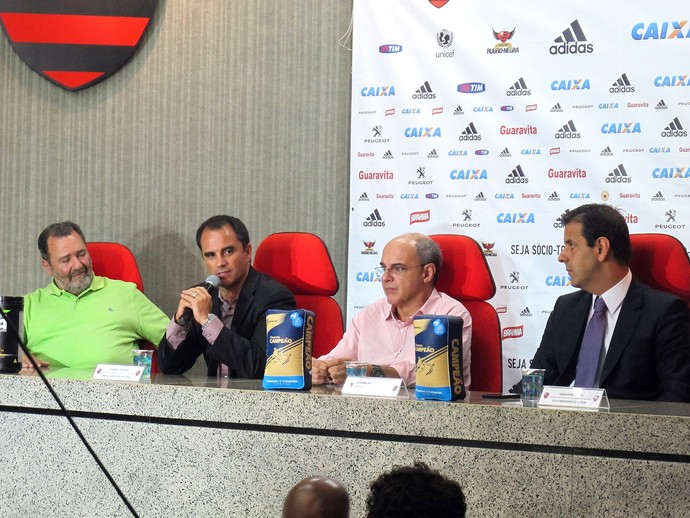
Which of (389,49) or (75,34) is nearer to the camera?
(389,49)

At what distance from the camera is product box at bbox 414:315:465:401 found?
1912 millimetres

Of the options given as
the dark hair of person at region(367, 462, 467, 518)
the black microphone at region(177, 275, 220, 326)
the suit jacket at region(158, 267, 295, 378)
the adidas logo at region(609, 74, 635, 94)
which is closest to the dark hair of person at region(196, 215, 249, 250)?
the suit jacket at region(158, 267, 295, 378)

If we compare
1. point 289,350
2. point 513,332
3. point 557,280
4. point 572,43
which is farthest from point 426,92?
point 289,350

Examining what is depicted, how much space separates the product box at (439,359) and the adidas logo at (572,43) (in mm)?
2220

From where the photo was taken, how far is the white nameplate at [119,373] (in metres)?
2.18

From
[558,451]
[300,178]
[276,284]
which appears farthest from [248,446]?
[300,178]

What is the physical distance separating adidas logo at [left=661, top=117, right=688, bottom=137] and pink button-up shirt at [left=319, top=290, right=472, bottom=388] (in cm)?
137

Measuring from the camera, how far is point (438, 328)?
194 cm

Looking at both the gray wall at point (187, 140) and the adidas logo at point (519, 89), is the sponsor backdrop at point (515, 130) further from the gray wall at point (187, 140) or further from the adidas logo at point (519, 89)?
the gray wall at point (187, 140)

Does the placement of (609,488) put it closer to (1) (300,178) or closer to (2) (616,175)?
(2) (616,175)

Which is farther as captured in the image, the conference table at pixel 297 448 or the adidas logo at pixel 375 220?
the adidas logo at pixel 375 220

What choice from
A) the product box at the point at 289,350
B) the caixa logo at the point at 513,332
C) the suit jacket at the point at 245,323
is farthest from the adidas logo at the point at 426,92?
the product box at the point at 289,350

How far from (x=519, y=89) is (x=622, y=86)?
430 millimetres

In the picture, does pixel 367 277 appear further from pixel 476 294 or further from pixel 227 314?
pixel 476 294
